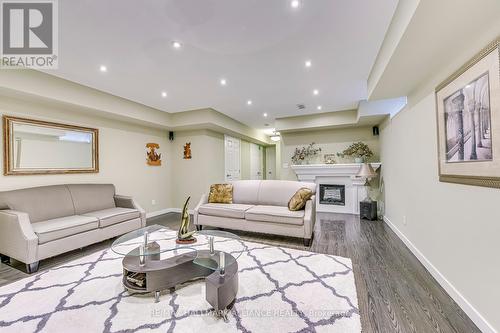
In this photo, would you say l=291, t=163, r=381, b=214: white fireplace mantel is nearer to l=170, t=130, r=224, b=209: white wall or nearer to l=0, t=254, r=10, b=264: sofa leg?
l=170, t=130, r=224, b=209: white wall

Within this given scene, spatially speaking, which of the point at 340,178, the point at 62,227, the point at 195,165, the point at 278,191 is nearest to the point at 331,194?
the point at 340,178

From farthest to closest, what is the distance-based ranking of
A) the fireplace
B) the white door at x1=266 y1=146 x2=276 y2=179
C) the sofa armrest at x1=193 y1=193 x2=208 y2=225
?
the white door at x1=266 y1=146 x2=276 y2=179 → the fireplace → the sofa armrest at x1=193 y1=193 x2=208 y2=225

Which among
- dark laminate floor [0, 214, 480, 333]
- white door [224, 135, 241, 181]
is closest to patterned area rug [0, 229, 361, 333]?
dark laminate floor [0, 214, 480, 333]

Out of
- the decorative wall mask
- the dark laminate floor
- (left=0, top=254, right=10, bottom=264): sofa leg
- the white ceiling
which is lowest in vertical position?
the dark laminate floor

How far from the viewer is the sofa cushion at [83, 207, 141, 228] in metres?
3.29

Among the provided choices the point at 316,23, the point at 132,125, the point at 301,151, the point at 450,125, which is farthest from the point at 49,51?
the point at 301,151

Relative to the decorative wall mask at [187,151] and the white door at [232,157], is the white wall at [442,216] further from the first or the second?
the decorative wall mask at [187,151]

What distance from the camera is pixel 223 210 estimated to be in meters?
3.85

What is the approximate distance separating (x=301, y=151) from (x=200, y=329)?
17.2 ft

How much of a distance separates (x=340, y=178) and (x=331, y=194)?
Result: 50 centimetres

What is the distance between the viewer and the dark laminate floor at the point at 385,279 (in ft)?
5.40

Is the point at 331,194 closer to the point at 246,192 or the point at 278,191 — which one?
the point at 278,191

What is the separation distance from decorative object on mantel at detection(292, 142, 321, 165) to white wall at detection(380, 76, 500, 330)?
2.27m

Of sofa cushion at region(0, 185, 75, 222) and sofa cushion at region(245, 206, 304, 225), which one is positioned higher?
sofa cushion at region(0, 185, 75, 222)
